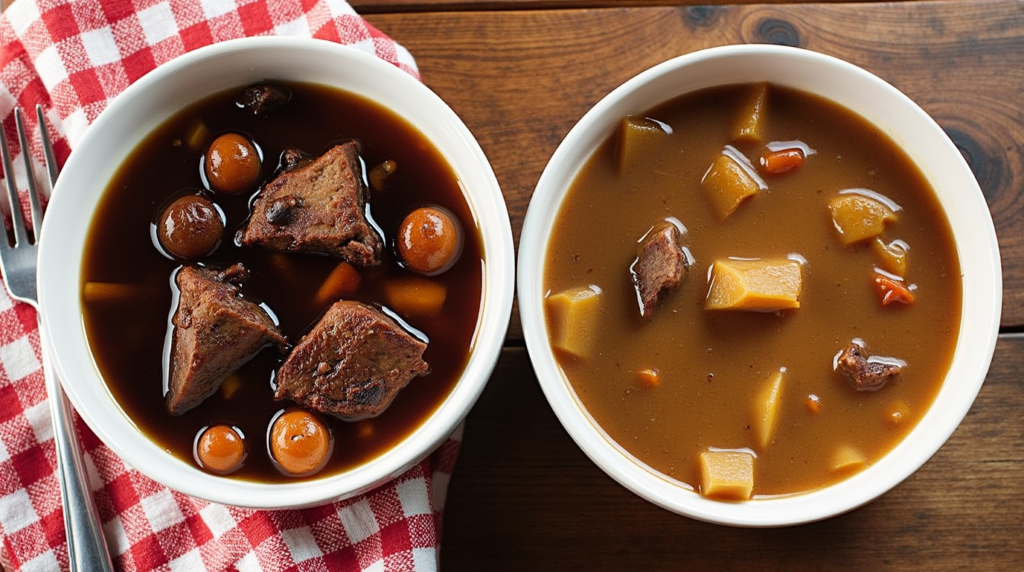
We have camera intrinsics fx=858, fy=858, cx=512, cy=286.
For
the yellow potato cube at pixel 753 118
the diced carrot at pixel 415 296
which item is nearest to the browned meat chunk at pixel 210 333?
the diced carrot at pixel 415 296

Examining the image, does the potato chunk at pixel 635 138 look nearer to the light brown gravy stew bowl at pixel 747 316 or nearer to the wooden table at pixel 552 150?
the light brown gravy stew bowl at pixel 747 316

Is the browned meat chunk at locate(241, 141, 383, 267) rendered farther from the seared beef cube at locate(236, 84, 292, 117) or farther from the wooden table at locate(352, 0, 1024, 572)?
the wooden table at locate(352, 0, 1024, 572)

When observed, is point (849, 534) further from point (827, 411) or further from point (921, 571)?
point (827, 411)

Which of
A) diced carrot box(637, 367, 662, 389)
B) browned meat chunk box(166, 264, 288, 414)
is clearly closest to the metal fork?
browned meat chunk box(166, 264, 288, 414)

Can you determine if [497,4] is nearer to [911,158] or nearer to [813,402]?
[911,158]

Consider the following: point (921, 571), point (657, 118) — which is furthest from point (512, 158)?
point (921, 571)

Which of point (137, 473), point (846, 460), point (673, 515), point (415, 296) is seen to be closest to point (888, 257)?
point (846, 460)
